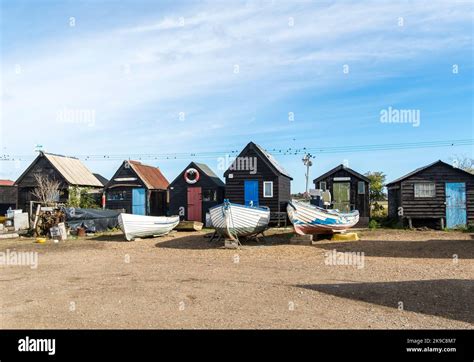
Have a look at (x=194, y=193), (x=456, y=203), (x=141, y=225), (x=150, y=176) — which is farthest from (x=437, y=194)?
(x=150, y=176)

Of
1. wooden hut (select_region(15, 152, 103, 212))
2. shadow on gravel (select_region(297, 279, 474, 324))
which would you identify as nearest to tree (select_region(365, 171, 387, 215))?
wooden hut (select_region(15, 152, 103, 212))

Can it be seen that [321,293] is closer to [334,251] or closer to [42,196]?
[334,251]

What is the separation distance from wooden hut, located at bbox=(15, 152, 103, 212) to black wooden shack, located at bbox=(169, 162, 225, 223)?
9.55 metres

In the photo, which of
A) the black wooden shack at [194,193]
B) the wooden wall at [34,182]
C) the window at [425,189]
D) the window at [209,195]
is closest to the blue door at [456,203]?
the window at [425,189]

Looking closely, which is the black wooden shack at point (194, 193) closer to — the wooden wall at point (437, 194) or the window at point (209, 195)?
the window at point (209, 195)

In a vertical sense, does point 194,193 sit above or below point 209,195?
above

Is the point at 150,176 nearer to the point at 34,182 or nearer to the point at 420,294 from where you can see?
the point at 34,182

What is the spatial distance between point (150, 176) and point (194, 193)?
6974 millimetres

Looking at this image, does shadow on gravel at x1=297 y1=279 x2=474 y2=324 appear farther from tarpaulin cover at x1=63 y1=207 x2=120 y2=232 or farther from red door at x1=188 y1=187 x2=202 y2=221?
red door at x1=188 y1=187 x2=202 y2=221

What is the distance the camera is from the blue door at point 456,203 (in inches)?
1148

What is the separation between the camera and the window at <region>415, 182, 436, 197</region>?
29.5m

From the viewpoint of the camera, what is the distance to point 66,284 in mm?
12352

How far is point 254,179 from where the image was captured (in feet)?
107

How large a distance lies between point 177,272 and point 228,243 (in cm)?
624
